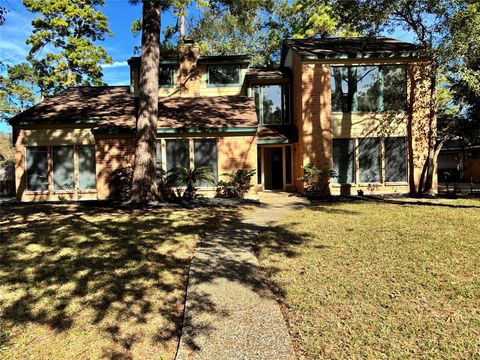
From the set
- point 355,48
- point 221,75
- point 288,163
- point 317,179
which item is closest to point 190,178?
point 317,179

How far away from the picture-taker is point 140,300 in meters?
4.24

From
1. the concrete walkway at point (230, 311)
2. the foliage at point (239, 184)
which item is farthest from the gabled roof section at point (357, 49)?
the concrete walkway at point (230, 311)

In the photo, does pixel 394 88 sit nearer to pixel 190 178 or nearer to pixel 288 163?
pixel 288 163

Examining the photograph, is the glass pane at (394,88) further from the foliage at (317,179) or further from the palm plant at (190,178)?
the palm plant at (190,178)

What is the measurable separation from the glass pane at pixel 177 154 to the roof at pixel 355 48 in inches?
252

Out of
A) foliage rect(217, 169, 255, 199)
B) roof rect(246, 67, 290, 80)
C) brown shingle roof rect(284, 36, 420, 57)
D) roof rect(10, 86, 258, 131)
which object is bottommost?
foliage rect(217, 169, 255, 199)

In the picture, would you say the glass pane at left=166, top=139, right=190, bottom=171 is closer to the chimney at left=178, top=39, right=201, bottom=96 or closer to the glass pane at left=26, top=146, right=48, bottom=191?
the chimney at left=178, top=39, right=201, bottom=96

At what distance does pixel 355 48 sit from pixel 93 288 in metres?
14.8

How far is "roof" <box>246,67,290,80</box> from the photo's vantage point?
656 inches

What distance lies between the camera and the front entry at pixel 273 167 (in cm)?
1714

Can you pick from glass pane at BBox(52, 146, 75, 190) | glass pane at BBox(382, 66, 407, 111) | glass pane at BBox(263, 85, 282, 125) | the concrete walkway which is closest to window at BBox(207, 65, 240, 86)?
glass pane at BBox(263, 85, 282, 125)

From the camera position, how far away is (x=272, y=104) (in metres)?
17.1

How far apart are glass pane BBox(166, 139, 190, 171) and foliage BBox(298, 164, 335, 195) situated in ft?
16.5

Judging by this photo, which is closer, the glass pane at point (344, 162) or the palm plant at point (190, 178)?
the palm plant at point (190, 178)
